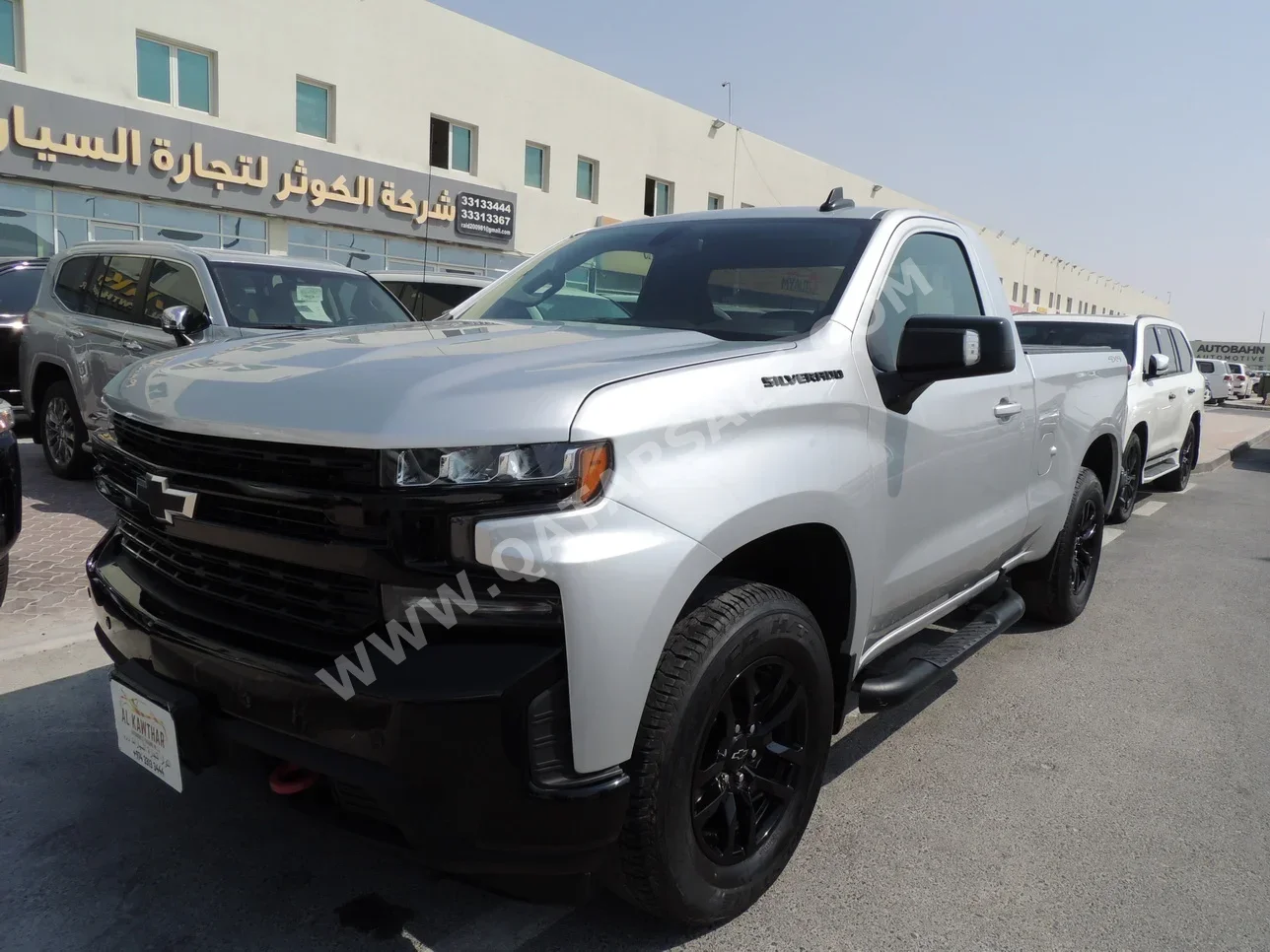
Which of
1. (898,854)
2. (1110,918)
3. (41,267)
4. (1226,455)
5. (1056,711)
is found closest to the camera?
(1110,918)

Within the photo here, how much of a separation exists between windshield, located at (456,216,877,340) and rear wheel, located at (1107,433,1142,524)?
6240mm

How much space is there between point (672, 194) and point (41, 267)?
1986cm

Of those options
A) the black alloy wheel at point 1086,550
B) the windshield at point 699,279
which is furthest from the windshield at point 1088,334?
the windshield at point 699,279

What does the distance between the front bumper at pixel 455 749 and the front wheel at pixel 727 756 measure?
0.43 ft

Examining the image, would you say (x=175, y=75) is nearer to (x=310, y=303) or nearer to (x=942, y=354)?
(x=310, y=303)

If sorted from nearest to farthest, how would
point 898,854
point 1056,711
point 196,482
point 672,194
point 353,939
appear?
point 196,482
point 353,939
point 898,854
point 1056,711
point 672,194

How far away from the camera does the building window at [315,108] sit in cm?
1881

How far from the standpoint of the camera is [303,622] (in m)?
2.02

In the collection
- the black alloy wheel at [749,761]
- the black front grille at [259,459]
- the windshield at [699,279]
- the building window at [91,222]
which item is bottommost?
the black alloy wheel at [749,761]

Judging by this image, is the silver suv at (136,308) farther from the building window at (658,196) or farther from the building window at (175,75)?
the building window at (658,196)

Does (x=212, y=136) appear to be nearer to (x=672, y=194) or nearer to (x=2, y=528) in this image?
(x=672, y=194)

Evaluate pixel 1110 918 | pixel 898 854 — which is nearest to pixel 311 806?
pixel 898 854

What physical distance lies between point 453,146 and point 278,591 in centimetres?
2139

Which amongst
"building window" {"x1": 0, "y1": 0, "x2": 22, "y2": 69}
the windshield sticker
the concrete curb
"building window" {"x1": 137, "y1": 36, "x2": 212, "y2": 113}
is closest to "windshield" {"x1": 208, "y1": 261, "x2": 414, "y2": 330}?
the windshield sticker
